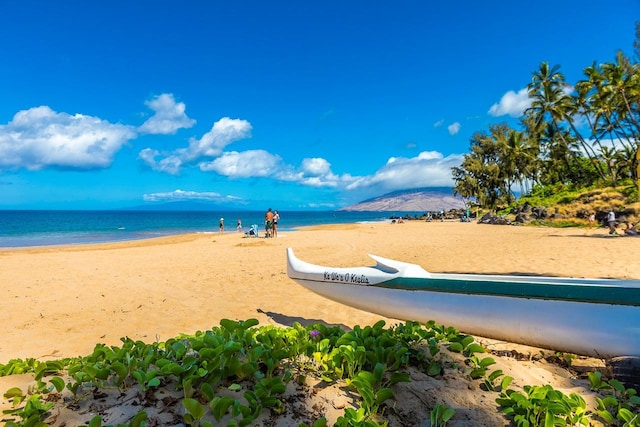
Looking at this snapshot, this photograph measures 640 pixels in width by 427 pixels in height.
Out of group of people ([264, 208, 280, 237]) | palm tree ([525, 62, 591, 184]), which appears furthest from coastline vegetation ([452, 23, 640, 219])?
group of people ([264, 208, 280, 237])

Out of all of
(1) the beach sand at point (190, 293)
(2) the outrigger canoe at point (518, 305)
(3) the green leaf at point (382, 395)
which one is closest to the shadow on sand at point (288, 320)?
(1) the beach sand at point (190, 293)

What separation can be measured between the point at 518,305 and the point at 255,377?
2.76 meters

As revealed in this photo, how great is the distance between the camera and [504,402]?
2252mm

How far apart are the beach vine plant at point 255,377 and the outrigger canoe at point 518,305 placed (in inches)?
31.0

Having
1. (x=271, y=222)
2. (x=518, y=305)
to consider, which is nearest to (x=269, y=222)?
Result: (x=271, y=222)

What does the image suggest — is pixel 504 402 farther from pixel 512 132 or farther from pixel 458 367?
pixel 512 132

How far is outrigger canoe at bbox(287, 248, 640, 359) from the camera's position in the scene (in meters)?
3.25

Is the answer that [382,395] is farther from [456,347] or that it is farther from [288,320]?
[288,320]

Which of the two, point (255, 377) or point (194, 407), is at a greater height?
point (194, 407)

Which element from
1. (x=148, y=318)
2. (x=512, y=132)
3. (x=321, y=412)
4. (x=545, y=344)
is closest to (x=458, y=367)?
(x=321, y=412)

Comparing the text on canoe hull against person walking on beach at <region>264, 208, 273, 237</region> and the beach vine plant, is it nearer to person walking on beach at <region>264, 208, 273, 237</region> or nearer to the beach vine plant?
the beach vine plant

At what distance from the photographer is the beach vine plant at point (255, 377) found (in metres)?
2.00

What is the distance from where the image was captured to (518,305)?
3713 mm

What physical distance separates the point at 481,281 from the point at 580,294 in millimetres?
863
